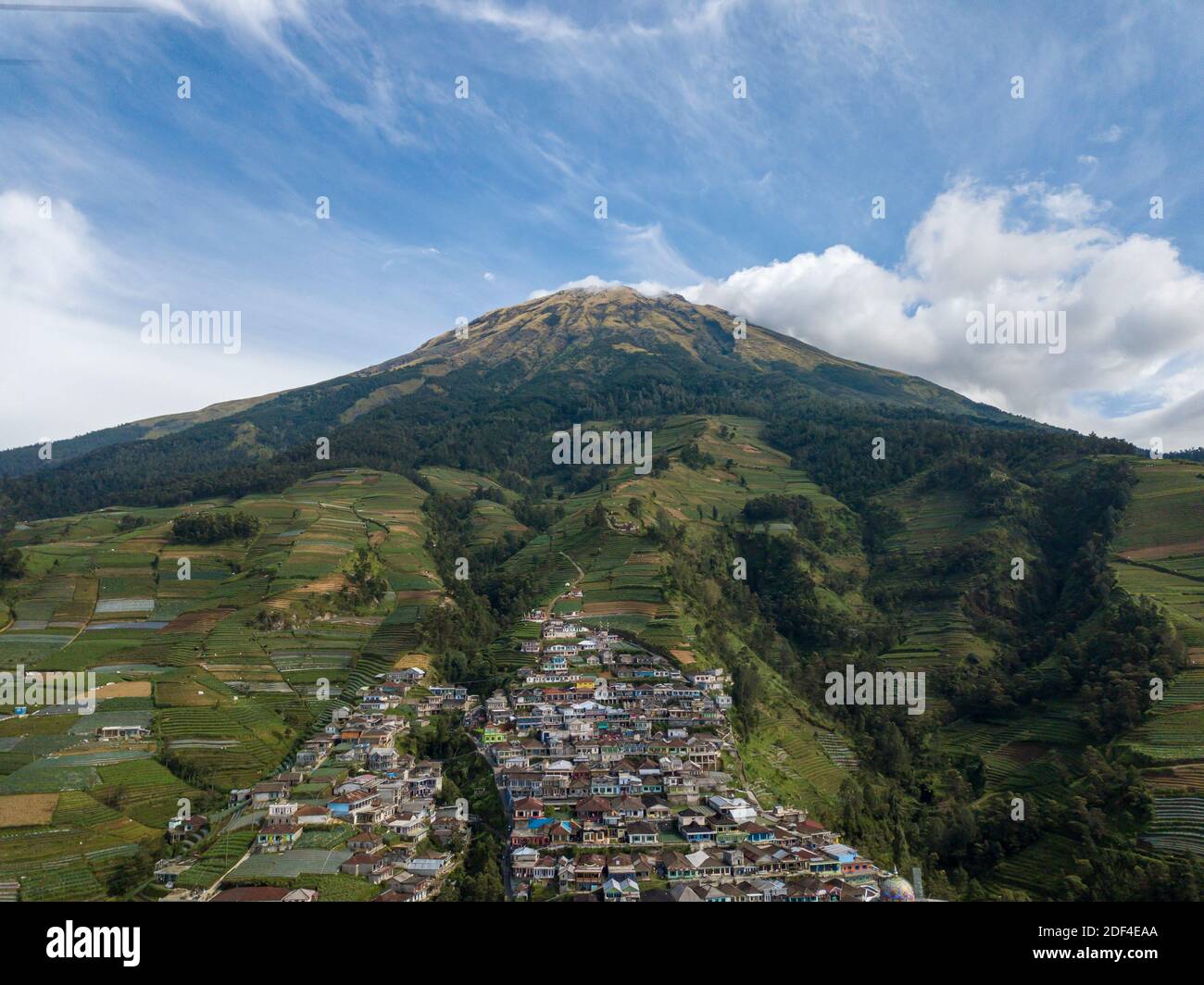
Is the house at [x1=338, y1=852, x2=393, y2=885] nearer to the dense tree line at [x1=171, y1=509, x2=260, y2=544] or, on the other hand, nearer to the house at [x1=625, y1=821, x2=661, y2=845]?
the house at [x1=625, y1=821, x2=661, y2=845]

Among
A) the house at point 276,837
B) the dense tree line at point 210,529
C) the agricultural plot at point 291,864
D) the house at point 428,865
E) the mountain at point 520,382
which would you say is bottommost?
the house at point 428,865

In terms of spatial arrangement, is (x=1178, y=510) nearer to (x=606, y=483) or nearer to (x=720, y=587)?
(x=720, y=587)

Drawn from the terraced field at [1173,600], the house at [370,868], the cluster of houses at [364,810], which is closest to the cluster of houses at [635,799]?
the cluster of houses at [364,810]

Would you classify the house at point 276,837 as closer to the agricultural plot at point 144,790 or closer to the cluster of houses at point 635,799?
the agricultural plot at point 144,790

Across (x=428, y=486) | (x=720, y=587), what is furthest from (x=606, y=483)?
(x=720, y=587)

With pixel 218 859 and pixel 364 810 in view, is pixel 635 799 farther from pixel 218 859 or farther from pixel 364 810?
pixel 218 859

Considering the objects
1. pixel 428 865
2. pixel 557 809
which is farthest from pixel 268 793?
pixel 557 809
